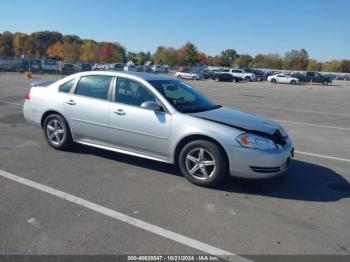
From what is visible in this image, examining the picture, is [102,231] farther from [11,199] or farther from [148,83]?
[148,83]

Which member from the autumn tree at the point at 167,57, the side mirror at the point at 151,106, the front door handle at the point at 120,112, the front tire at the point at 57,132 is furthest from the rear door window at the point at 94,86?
the autumn tree at the point at 167,57

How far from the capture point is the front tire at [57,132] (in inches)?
247

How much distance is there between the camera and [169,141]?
5152 mm

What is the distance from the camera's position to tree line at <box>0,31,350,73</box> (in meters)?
107

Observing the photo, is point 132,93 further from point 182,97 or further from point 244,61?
point 244,61

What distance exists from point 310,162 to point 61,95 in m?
4.66

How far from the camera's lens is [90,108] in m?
5.89

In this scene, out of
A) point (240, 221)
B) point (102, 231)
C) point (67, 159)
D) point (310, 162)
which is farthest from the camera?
point (310, 162)

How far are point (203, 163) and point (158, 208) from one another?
1033 mm

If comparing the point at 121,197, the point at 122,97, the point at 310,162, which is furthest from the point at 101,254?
the point at 310,162

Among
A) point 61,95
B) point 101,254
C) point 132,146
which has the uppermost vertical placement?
point 61,95

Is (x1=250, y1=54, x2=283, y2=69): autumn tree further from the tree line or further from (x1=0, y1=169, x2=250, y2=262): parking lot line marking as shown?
(x1=0, y1=169, x2=250, y2=262): parking lot line marking

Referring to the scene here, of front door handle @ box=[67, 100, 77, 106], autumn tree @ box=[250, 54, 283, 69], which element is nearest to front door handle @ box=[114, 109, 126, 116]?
front door handle @ box=[67, 100, 77, 106]

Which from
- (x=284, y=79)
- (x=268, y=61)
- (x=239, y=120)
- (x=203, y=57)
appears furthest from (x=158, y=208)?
(x=203, y=57)
